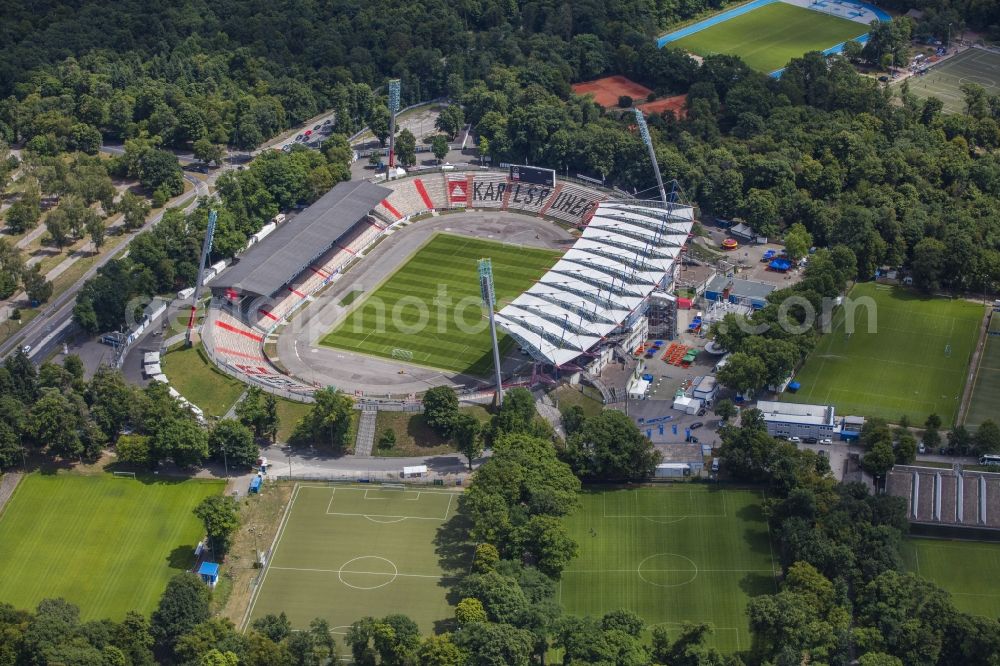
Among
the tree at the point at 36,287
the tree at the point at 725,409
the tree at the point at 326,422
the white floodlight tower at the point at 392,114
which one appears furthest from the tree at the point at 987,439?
the tree at the point at 36,287

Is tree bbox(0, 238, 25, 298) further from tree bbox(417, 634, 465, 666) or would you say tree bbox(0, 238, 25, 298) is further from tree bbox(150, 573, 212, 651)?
tree bbox(417, 634, 465, 666)

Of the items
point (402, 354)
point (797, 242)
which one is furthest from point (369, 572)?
point (797, 242)

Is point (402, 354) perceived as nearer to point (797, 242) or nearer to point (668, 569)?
point (668, 569)

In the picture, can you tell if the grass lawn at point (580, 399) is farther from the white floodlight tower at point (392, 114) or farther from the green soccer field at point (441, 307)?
the white floodlight tower at point (392, 114)

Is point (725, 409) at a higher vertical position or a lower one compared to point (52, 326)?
lower


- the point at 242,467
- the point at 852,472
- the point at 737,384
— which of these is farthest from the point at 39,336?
the point at 852,472

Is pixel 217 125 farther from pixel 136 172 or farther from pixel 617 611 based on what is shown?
pixel 617 611

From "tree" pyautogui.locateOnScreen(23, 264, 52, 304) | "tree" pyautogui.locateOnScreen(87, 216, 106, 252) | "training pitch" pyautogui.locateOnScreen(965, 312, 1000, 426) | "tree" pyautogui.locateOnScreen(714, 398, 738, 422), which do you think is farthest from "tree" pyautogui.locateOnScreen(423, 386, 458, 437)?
"tree" pyautogui.locateOnScreen(87, 216, 106, 252)
